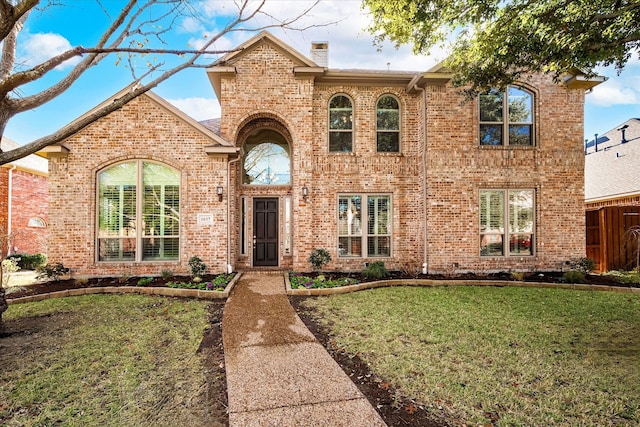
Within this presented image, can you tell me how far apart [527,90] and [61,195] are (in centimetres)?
1401

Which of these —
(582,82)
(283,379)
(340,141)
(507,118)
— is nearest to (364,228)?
(340,141)

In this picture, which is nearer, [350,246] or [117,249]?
[117,249]

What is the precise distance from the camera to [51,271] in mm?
7945

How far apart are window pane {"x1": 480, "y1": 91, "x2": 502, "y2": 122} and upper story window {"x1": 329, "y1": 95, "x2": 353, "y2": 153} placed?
4028 mm

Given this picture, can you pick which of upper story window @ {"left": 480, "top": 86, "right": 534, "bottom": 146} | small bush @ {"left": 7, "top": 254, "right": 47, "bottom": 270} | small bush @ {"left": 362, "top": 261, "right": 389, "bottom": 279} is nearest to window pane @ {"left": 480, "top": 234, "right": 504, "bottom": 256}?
upper story window @ {"left": 480, "top": 86, "right": 534, "bottom": 146}

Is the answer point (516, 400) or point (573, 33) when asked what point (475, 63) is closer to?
point (573, 33)

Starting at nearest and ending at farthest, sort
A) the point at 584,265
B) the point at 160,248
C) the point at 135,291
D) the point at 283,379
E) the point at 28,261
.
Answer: the point at 283,379
the point at 135,291
the point at 160,248
the point at 584,265
the point at 28,261

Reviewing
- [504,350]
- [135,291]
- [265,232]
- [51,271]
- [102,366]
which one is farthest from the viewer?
[265,232]

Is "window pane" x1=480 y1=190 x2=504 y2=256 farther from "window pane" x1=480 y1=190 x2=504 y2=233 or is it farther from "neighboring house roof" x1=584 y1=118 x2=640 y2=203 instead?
"neighboring house roof" x1=584 y1=118 x2=640 y2=203

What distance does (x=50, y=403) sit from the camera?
2.99 metres

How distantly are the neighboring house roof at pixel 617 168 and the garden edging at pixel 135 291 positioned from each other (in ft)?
47.2

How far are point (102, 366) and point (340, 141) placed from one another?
26.2 feet

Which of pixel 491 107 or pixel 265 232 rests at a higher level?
pixel 491 107

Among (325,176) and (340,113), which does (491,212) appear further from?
(340,113)
